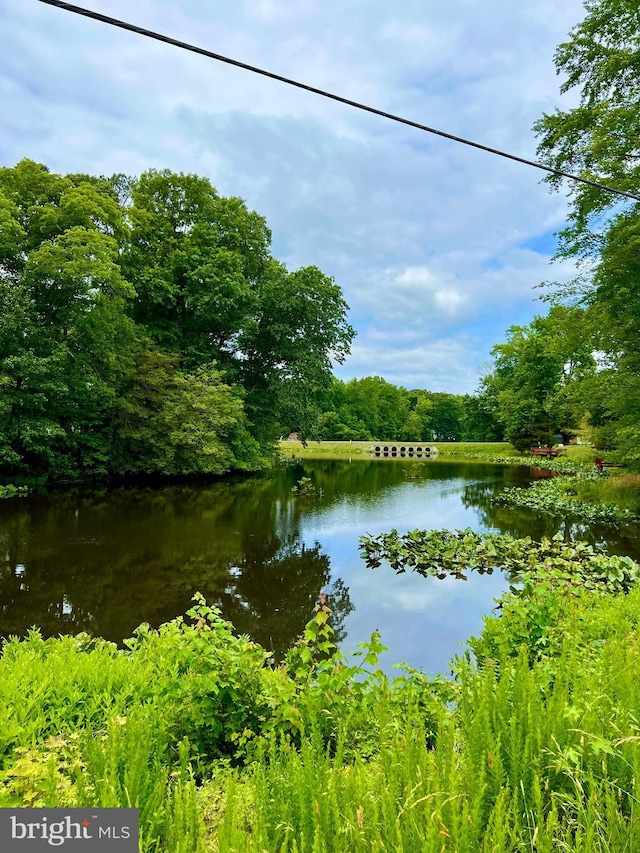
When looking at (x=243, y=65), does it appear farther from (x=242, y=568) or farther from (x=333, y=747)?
(x=242, y=568)

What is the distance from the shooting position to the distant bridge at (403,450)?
53344mm

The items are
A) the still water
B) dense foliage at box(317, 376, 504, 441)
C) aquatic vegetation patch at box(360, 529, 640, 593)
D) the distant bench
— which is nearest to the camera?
the still water

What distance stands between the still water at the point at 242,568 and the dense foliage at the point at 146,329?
407 centimetres

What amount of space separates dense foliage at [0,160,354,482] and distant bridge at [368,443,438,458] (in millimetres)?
27823

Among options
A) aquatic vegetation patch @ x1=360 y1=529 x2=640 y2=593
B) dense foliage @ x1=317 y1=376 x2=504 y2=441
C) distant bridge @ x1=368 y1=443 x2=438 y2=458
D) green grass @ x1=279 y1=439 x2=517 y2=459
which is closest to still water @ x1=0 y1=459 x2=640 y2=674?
aquatic vegetation patch @ x1=360 y1=529 x2=640 y2=593

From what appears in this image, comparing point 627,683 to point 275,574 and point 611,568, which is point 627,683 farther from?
point 275,574

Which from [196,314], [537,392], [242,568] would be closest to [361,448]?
[537,392]

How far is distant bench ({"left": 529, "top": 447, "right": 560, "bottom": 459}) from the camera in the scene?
1442 inches

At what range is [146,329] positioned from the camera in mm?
21641

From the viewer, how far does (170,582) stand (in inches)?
280

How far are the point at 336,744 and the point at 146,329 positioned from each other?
22005 millimetres

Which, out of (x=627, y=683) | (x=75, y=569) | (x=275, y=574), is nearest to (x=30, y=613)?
(x=75, y=569)

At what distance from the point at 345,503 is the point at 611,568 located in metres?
10.1

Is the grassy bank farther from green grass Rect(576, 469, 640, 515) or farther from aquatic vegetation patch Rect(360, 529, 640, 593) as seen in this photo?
green grass Rect(576, 469, 640, 515)
